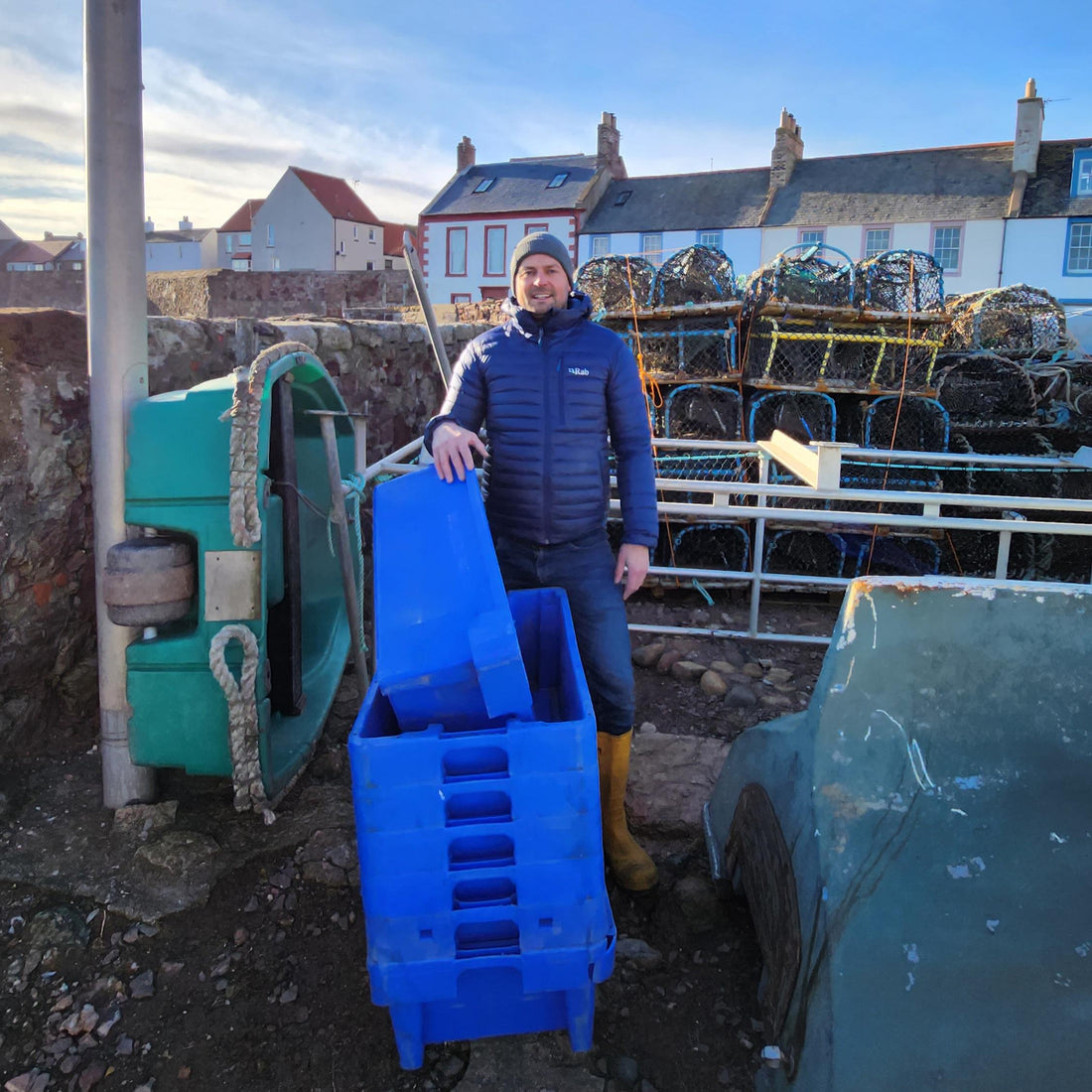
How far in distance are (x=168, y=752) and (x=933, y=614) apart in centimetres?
217

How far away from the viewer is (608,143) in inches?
1180

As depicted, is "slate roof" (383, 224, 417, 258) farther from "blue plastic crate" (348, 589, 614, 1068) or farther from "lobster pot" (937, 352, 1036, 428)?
"blue plastic crate" (348, 589, 614, 1068)

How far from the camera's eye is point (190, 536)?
8.68 feet

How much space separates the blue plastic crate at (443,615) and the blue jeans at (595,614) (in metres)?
0.55

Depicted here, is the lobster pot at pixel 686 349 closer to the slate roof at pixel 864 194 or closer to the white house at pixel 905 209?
the white house at pixel 905 209

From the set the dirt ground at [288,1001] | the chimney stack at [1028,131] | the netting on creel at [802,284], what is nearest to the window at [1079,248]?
the chimney stack at [1028,131]

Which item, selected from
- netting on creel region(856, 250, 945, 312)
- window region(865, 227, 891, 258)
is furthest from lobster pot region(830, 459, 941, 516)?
window region(865, 227, 891, 258)

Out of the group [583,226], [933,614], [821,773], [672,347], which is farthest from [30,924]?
[583,226]

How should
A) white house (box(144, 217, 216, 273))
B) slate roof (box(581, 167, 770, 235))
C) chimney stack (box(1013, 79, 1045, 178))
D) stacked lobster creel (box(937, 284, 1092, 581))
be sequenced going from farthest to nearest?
white house (box(144, 217, 216, 273))
slate roof (box(581, 167, 770, 235))
chimney stack (box(1013, 79, 1045, 178))
stacked lobster creel (box(937, 284, 1092, 581))

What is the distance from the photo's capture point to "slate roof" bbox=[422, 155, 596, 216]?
2966cm

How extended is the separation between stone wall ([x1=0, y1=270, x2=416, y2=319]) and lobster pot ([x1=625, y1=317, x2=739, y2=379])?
16490 mm

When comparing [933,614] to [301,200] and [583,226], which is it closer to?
[583,226]

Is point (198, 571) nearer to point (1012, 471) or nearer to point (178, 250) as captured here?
point (1012, 471)

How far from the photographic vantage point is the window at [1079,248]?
2353 cm
